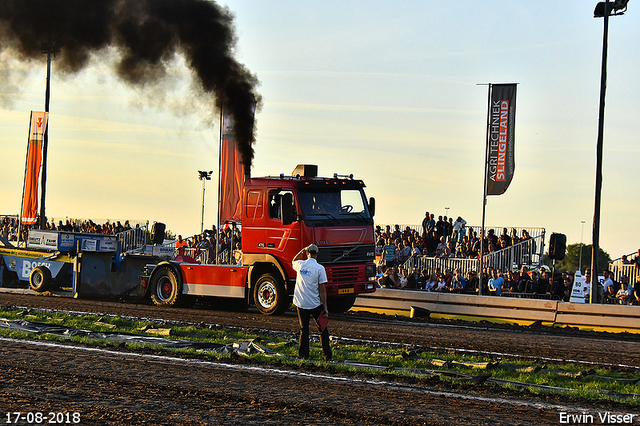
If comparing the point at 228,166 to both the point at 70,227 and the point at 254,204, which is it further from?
the point at 70,227

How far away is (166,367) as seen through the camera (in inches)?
366

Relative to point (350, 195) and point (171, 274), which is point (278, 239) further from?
point (171, 274)

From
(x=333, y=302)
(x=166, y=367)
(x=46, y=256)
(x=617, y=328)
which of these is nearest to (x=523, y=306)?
(x=617, y=328)

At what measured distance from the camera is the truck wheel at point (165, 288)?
18.6 metres

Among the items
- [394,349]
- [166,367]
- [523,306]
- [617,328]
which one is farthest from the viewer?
[523,306]

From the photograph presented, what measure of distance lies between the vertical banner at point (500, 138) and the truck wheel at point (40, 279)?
13.2 metres

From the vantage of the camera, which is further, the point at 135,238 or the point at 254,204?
the point at 135,238

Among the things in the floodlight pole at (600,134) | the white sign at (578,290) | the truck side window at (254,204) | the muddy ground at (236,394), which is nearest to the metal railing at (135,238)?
Result: the truck side window at (254,204)

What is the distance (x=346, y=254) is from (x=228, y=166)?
315 inches

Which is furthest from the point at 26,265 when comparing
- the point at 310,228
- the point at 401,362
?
the point at 401,362

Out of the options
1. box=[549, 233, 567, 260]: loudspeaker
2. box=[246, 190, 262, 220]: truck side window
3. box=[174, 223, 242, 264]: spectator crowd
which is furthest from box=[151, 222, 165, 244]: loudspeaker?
box=[549, 233, 567, 260]: loudspeaker

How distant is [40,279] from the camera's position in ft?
72.0

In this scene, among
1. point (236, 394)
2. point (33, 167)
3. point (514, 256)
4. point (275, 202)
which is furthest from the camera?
point (33, 167)

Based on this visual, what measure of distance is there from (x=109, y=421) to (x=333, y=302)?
1180 cm
